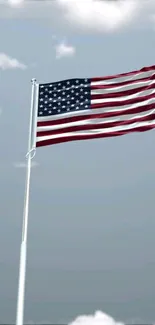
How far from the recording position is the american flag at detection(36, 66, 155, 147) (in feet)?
107

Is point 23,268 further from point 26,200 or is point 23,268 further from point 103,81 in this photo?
point 103,81

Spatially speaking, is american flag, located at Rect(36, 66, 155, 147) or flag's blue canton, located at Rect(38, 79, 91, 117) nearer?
american flag, located at Rect(36, 66, 155, 147)

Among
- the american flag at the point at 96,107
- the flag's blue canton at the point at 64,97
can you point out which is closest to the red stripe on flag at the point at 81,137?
the american flag at the point at 96,107

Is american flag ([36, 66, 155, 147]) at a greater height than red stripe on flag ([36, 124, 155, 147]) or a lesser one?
greater

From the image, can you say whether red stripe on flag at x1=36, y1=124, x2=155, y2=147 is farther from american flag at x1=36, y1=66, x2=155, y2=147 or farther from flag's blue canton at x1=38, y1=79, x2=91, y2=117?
flag's blue canton at x1=38, y1=79, x2=91, y2=117

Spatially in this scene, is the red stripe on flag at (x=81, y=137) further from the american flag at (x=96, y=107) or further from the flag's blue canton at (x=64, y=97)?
the flag's blue canton at (x=64, y=97)

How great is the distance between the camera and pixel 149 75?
33.4 meters

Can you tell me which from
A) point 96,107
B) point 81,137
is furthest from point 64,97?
point 81,137

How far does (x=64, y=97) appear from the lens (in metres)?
33.6

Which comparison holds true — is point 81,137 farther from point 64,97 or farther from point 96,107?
point 64,97

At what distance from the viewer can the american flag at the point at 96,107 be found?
32.5 m

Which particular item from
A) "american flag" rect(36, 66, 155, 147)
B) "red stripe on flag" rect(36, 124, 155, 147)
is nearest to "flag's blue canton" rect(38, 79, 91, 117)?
"american flag" rect(36, 66, 155, 147)

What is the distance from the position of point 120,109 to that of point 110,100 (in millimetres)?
561

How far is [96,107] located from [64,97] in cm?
145
